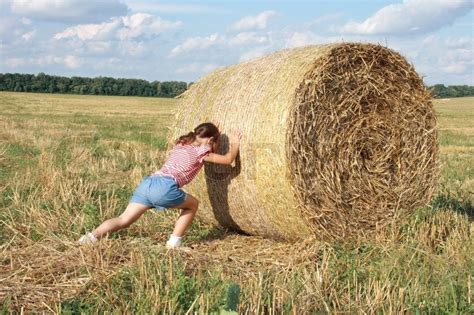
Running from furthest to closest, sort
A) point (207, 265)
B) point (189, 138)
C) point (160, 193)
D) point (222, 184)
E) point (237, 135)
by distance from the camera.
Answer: point (222, 184), point (189, 138), point (237, 135), point (160, 193), point (207, 265)

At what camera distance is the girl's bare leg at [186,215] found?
245 inches

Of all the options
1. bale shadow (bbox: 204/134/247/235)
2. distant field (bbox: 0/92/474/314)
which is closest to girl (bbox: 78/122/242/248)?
bale shadow (bbox: 204/134/247/235)

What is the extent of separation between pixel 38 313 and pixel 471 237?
3859mm

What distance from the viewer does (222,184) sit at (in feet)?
21.6

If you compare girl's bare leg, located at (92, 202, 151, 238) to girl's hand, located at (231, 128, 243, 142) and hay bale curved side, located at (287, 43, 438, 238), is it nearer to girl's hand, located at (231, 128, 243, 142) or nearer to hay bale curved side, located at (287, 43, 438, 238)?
girl's hand, located at (231, 128, 243, 142)

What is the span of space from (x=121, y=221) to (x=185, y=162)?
0.84 meters

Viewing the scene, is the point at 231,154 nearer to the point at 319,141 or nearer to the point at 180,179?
the point at 180,179

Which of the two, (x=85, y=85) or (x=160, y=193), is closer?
(x=160, y=193)

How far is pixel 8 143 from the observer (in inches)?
547

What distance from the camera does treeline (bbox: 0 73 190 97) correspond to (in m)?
81.2

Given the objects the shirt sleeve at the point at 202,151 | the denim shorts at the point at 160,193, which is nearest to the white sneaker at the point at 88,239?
the denim shorts at the point at 160,193

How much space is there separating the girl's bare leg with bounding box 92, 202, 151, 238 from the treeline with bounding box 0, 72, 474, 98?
74.1m

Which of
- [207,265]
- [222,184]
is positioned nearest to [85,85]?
[222,184]

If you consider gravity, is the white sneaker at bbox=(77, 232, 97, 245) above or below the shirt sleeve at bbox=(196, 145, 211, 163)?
below
